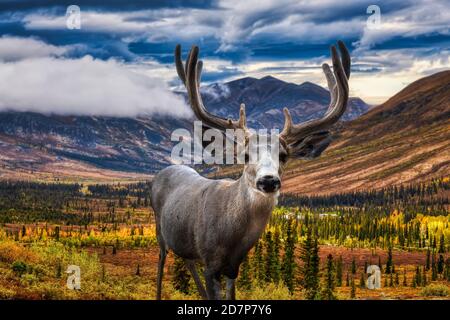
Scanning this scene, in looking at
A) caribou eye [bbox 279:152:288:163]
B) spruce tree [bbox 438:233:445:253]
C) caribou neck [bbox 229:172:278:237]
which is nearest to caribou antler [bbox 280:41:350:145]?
caribou eye [bbox 279:152:288:163]

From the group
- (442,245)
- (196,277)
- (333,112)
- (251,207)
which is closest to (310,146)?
(333,112)

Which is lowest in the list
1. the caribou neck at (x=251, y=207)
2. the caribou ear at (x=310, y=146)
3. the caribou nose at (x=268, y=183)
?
the caribou neck at (x=251, y=207)

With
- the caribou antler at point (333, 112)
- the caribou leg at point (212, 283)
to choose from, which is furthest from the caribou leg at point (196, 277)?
the caribou antler at point (333, 112)

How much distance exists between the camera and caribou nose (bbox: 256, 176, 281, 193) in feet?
53.8

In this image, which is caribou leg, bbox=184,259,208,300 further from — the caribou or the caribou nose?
the caribou nose

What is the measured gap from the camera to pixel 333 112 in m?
19.8

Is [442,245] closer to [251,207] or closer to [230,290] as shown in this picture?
[230,290]

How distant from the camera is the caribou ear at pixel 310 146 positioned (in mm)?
18906

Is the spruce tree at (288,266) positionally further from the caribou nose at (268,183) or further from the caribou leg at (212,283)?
the caribou nose at (268,183)

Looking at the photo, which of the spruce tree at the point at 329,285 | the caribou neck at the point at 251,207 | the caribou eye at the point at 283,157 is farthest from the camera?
the spruce tree at the point at 329,285

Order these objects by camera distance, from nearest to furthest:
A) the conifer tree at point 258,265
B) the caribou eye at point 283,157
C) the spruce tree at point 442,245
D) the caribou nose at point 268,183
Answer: the caribou nose at point 268,183 → the caribou eye at point 283,157 → the conifer tree at point 258,265 → the spruce tree at point 442,245

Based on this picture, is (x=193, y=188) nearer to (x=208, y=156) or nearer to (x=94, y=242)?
(x=208, y=156)
